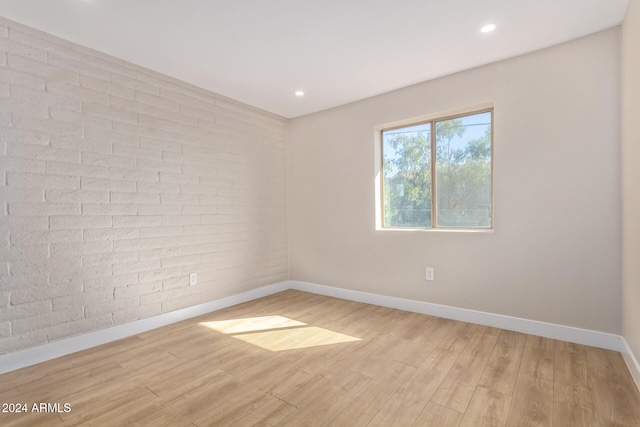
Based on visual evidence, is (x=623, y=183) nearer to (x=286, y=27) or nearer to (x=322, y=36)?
(x=322, y=36)

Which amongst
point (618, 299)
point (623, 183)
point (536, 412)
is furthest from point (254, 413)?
point (623, 183)

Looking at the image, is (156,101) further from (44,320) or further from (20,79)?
(44,320)

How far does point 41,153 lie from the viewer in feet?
7.23

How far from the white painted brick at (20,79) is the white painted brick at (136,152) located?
62 centimetres

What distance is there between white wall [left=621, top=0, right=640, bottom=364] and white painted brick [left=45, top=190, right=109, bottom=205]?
386 cm

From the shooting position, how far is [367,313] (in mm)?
3215

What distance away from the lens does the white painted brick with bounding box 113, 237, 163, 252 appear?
8.55 ft

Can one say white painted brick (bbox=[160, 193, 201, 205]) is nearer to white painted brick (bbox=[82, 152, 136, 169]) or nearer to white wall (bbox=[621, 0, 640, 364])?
white painted brick (bbox=[82, 152, 136, 169])

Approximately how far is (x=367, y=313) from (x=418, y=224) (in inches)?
45.2

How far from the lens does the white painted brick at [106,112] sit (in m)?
2.44

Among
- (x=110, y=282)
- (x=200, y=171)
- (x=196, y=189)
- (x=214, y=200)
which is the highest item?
(x=200, y=171)

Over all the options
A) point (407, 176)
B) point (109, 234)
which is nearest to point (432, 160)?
point (407, 176)

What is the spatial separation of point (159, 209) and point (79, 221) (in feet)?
2.13

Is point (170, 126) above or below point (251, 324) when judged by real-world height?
above
